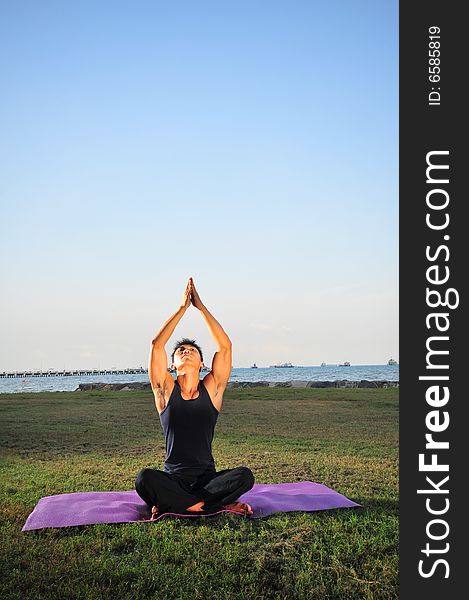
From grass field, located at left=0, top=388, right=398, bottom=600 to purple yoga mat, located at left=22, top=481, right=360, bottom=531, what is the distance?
4.1 inches

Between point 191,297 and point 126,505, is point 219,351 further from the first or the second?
point 126,505

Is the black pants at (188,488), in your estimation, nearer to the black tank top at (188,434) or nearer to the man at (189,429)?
the man at (189,429)

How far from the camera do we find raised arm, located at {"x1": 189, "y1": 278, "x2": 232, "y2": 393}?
461 centimetres

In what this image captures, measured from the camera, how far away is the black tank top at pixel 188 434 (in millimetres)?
4422

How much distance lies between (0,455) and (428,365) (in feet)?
19.1

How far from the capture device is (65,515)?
412 cm

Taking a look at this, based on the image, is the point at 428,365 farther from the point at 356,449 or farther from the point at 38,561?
the point at 356,449

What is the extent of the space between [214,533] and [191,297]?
166cm

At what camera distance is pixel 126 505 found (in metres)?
4.38

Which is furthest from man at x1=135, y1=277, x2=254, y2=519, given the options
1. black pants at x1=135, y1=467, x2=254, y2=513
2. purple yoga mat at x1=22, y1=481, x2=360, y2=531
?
purple yoga mat at x1=22, y1=481, x2=360, y2=531

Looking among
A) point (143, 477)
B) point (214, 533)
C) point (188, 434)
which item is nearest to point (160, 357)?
point (188, 434)

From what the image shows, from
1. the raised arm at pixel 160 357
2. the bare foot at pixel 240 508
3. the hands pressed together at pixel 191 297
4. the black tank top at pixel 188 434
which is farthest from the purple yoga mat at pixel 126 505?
the hands pressed together at pixel 191 297

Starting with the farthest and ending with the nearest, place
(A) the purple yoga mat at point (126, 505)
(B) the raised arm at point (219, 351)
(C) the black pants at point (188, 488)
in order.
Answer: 1. (B) the raised arm at point (219, 351)
2. (C) the black pants at point (188, 488)
3. (A) the purple yoga mat at point (126, 505)

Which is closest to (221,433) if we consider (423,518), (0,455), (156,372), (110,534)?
(0,455)
